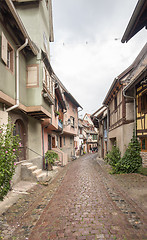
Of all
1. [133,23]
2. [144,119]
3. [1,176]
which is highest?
[133,23]

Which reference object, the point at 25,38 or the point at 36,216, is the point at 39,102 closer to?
the point at 25,38

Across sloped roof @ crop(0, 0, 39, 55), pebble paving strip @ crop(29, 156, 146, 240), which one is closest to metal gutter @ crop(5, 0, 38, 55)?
sloped roof @ crop(0, 0, 39, 55)

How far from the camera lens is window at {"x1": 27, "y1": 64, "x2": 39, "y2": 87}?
8.45 m

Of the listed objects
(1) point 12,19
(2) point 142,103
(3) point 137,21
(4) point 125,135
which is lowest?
(4) point 125,135

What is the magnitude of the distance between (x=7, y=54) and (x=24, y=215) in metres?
5.46

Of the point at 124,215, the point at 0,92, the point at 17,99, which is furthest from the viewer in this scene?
the point at 17,99

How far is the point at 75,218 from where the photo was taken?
13.8ft

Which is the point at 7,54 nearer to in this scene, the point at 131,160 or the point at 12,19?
the point at 12,19

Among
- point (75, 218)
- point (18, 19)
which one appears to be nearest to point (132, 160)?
point (75, 218)

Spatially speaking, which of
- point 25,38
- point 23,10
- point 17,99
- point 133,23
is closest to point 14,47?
point 25,38

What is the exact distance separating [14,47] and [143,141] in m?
7.82

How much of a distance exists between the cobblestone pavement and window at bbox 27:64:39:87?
478cm

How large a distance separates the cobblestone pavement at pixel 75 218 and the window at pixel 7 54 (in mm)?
4660

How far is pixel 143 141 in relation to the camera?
32.8ft
